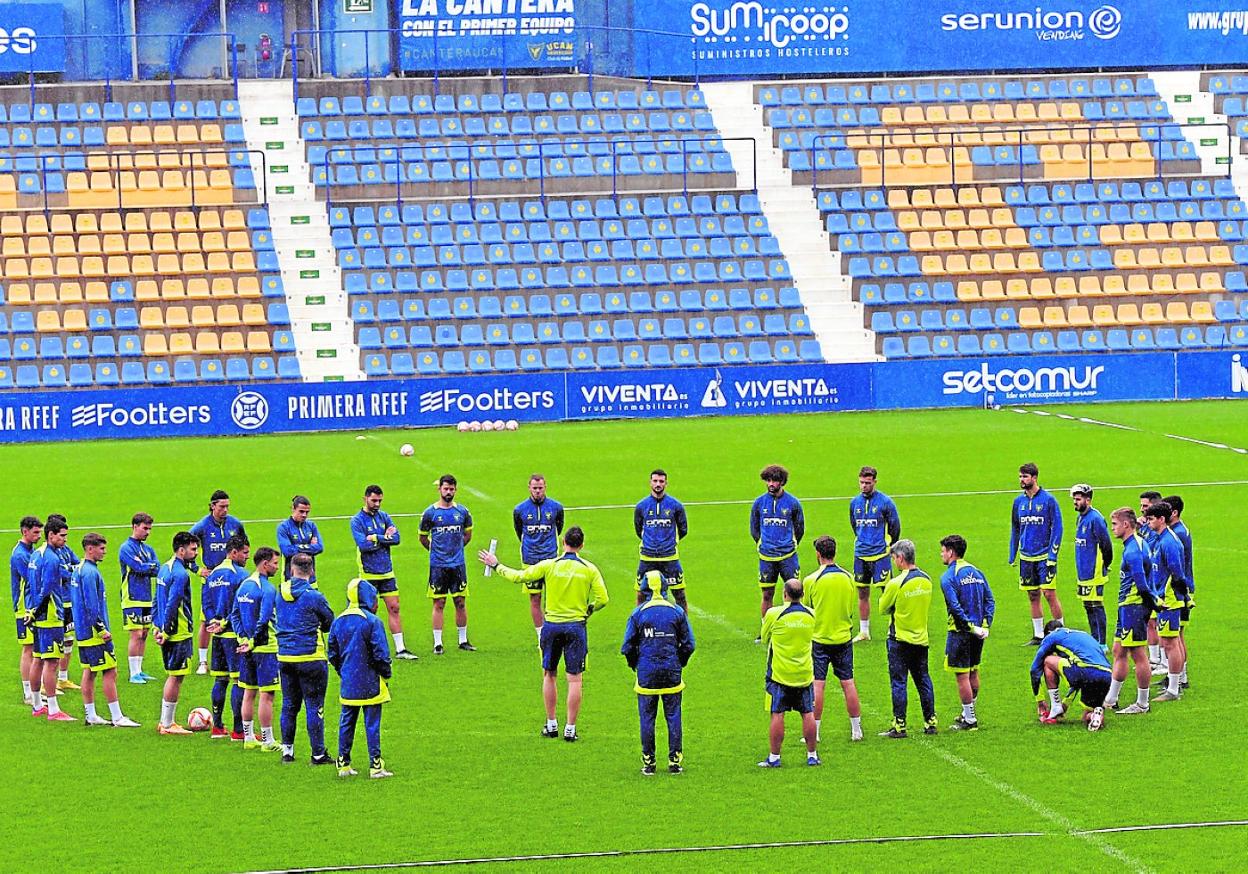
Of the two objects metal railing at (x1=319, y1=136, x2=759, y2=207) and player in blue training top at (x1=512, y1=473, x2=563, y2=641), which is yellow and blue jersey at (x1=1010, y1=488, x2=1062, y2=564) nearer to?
player in blue training top at (x1=512, y1=473, x2=563, y2=641)

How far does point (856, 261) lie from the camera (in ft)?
159

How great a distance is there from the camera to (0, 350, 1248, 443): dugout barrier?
40.5 m

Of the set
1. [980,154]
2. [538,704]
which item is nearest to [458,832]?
[538,704]

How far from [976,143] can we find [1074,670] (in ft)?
125

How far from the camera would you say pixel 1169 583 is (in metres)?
16.7

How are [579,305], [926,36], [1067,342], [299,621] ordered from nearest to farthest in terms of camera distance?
1. [299,621]
2. [579,305]
3. [1067,342]
4. [926,36]

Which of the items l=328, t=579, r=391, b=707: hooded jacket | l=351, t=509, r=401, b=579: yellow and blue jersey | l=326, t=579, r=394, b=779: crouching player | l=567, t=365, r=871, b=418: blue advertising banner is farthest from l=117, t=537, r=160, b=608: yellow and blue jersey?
l=567, t=365, r=871, b=418: blue advertising banner

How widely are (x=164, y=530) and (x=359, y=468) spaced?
6.95 meters

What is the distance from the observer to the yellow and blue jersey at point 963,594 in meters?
15.9

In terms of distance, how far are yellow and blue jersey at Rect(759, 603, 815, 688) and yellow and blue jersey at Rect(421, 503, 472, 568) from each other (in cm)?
594

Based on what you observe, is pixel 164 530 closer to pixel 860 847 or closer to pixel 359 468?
pixel 359 468

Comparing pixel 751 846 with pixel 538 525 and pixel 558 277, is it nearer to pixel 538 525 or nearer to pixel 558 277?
pixel 538 525

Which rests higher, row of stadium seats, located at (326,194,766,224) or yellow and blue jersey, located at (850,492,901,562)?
row of stadium seats, located at (326,194,766,224)

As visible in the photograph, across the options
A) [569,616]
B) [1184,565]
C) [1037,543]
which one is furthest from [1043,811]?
[1037,543]
